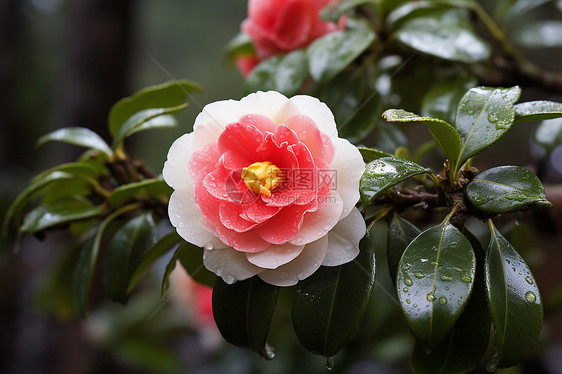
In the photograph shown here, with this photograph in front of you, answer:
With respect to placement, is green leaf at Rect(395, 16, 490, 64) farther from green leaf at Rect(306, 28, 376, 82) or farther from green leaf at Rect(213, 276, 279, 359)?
green leaf at Rect(213, 276, 279, 359)

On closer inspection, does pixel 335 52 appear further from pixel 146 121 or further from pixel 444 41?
pixel 146 121

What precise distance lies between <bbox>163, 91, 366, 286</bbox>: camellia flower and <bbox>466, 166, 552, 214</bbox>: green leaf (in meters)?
0.12

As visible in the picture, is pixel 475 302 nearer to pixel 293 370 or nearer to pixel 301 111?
pixel 301 111

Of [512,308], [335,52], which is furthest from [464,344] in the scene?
[335,52]

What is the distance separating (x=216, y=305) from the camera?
0.55 m

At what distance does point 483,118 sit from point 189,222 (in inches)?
13.2

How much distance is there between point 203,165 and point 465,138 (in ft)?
0.93

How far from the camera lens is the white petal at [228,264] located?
1.67 feet

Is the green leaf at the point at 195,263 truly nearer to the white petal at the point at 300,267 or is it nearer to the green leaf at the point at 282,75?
the white petal at the point at 300,267

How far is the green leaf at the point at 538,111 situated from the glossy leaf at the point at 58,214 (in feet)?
1.87

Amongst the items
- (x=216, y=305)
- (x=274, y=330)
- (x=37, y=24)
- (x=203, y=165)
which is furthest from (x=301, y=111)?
(x=37, y=24)

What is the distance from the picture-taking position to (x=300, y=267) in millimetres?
503

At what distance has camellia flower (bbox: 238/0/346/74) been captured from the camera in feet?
2.75

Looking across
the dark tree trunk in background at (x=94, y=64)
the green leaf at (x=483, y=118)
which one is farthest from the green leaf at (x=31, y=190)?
the dark tree trunk in background at (x=94, y=64)
